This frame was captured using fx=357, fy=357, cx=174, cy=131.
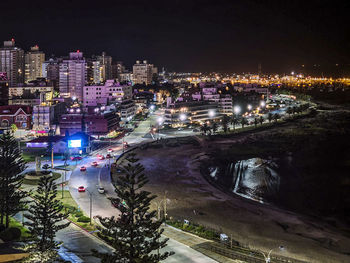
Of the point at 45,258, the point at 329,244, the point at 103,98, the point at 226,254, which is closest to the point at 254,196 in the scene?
the point at 329,244

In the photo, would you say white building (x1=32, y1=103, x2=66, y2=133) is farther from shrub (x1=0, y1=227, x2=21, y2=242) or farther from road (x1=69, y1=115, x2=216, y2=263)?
shrub (x1=0, y1=227, x2=21, y2=242)

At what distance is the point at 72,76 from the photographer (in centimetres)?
11175

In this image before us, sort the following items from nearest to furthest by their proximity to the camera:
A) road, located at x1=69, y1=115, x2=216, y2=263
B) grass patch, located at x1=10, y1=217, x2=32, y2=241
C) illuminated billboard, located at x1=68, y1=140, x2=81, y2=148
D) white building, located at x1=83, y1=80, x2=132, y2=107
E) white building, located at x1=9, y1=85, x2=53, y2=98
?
road, located at x1=69, y1=115, x2=216, y2=263, grass patch, located at x1=10, y1=217, x2=32, y2=241, illuminated billboard, located at x1=68, y1=140, x2=81, y2=148, white building, located at x1=83, y1=80, x2=132, y2=107, white building, located at x1=9, y1=85, x2=53, y2=98

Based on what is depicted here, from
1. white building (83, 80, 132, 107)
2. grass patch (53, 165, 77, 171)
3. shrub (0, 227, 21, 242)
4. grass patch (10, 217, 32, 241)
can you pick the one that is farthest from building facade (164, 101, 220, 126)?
shrub (0, 227, 21, 242)

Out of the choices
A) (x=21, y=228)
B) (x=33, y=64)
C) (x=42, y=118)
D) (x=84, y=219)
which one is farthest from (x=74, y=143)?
(x=33, y=64)

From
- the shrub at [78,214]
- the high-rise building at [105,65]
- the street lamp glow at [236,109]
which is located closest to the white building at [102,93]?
the street lamp glow at [236,109]

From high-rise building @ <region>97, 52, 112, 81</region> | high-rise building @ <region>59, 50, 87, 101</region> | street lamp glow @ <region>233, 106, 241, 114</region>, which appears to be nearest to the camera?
street lamp glow @ <region>233, 106, 241, 114</region>

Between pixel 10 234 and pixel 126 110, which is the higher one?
pixel 126 110

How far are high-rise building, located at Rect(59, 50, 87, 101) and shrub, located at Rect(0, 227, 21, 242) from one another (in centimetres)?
9224

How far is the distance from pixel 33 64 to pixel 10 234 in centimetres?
14958

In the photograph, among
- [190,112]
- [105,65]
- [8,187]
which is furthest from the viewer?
[105,65]

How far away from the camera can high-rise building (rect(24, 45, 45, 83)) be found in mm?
157875

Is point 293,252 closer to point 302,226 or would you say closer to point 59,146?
point 302,226

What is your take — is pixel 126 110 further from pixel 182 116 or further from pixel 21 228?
pixel 21 228
